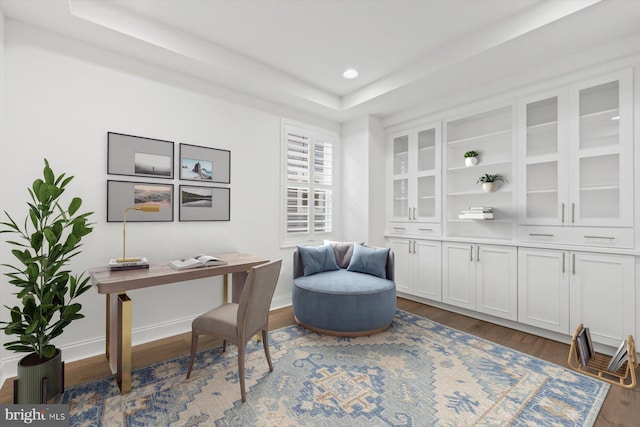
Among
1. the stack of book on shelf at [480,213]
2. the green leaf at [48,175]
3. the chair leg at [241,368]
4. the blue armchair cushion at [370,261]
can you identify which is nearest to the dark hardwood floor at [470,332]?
the blue armchair cushion at [370,261]

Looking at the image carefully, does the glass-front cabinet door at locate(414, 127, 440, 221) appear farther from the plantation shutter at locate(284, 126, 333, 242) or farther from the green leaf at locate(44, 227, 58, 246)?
the green leaf at locate(44, 227, 58, 246)

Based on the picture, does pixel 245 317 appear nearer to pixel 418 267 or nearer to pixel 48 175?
pixel 48 175

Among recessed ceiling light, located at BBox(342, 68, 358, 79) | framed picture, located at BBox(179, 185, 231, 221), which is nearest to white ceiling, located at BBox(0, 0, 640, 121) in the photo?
recessed ceiling light, located at BBox(342, 68, 358, 79)

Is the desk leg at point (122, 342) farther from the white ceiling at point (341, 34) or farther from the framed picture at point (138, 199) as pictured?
the white ceiling at point (341, 34)

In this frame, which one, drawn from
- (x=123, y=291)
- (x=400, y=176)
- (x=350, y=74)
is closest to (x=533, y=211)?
(x=400, y=176)

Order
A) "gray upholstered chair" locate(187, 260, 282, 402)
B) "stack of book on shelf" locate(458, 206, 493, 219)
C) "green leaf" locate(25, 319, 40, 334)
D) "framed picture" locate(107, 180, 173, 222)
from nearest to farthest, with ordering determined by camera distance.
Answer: "green leaf" locate(25, 319, 40, 334) < "gray upholstered chair" locate(187, 260, 282, 402) < "framed picture" locate(107, 180, 173, 222) < "stack of book on shelf" locate(458, 206, 493, 219)

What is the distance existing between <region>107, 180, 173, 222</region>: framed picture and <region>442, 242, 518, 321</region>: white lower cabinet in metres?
3.23

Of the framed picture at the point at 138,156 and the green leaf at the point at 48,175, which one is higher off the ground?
the framed picture at the point at 138,156

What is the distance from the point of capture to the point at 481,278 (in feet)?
11.3

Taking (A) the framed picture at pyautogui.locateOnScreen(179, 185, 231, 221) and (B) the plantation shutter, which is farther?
(B) the plantation shutter

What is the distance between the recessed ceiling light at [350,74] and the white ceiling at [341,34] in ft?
0.24

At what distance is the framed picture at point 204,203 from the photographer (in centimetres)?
309

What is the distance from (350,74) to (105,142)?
260 cm

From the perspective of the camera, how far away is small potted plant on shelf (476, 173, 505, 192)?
134 inches
